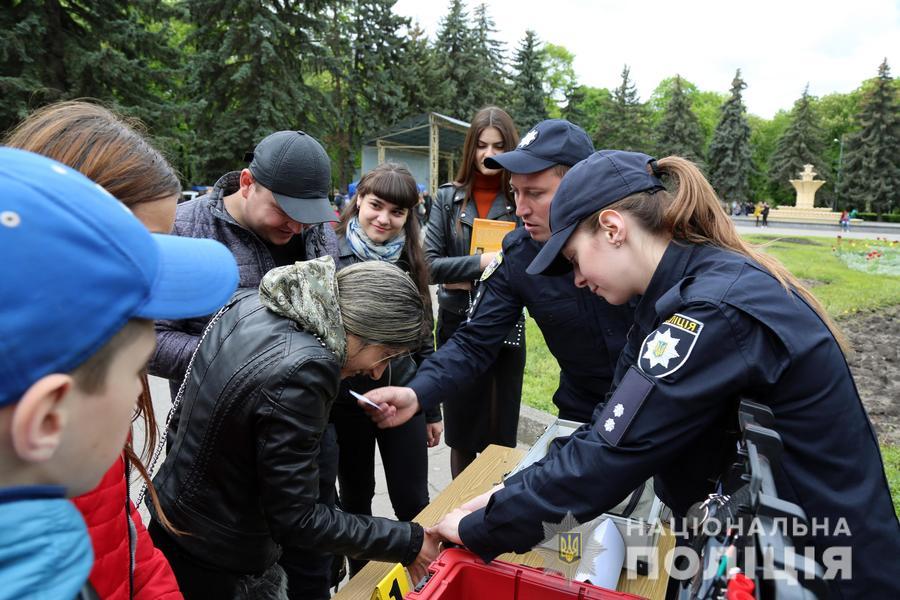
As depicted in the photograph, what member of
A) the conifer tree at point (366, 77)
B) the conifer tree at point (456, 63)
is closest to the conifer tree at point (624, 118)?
the conifer tree at point (456, 63)

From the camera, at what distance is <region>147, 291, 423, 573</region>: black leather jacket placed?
138 centimetres

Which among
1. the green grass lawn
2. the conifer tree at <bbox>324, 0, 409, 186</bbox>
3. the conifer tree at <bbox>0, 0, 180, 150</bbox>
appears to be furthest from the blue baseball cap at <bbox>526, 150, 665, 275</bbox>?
the conifer tree at <bbox>324, 0, 409, 186</bbox>

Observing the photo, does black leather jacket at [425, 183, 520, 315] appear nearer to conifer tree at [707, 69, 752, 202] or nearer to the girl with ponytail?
the girl with ponytail

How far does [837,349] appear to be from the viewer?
1268mm

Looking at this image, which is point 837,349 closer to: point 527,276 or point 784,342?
point 784,342

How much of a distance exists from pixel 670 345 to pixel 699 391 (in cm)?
11

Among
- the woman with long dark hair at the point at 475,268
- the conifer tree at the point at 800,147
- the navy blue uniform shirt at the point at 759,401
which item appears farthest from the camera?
the conifer tree at the point at 800,147

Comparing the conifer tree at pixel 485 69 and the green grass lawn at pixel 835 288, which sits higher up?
the conifer tree at pixel 485 69

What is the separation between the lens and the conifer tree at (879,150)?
3784cm

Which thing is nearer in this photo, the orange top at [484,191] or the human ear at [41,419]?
the human ear at [41,419]

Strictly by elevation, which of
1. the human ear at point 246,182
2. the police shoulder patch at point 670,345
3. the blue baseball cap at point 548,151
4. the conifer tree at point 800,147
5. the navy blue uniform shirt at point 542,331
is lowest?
the navy blue uniform shirt at point 542,331

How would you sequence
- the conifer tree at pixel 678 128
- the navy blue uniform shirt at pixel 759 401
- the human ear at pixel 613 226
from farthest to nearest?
1. the conifer tree at pixel 678 128
2. the human ear at pixel 613 226
3. the navy blue uniform shirt at pixel 759 401

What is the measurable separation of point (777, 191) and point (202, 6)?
143 ft

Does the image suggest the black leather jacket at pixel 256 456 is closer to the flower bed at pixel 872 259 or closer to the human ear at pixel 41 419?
the human ear at pixel 41 419
